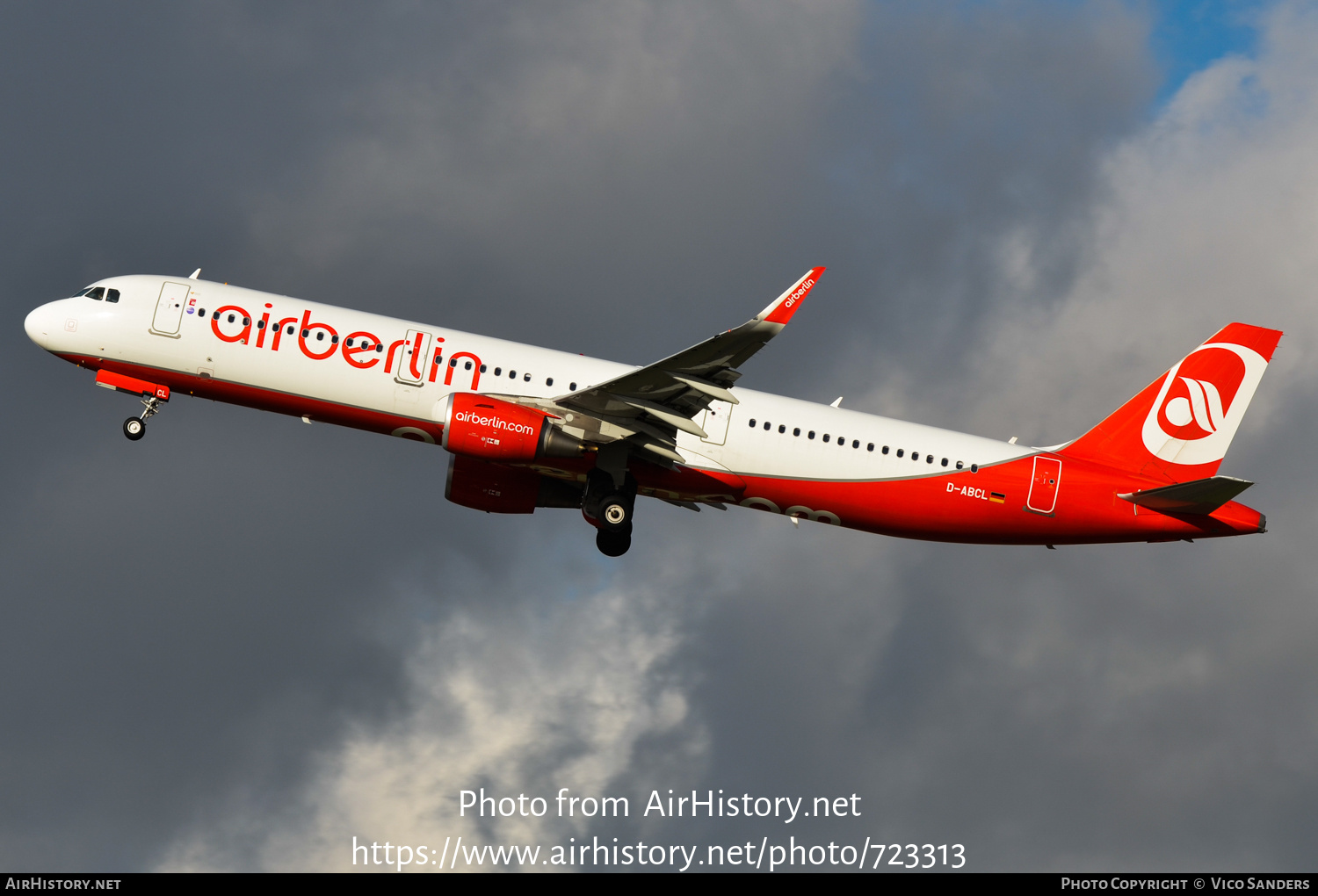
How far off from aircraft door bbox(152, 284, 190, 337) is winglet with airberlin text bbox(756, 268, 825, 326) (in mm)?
16846

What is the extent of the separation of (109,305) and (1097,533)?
29471mm

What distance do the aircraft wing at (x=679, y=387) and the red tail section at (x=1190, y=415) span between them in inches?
494

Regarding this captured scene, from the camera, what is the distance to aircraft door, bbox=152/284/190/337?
3569cm

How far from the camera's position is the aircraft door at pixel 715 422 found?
119 feet

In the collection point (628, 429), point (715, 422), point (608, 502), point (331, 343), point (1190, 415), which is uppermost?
point (1190, 415)

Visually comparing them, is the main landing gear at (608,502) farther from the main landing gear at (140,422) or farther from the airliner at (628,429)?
the main landing gear at (140,422)

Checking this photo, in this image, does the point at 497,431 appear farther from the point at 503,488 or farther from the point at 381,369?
the point at 503,488

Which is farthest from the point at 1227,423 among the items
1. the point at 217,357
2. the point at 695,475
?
the point at 217,357

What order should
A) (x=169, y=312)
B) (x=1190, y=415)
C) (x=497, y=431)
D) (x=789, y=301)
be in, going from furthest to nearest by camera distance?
(x=1190, y=415), (x=169, y=312), (x=497, y=431), (x=789, y=301)

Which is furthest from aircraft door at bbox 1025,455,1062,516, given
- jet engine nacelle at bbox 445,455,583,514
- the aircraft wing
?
jet engine nacelle at bbox 445,455,583,514

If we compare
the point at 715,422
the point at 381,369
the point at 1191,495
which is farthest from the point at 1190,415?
the point at 381,369

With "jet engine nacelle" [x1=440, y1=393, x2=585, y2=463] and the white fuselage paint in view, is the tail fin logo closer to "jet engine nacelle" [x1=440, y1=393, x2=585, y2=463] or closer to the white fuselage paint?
the white fuselage paint

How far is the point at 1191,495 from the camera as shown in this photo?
118 feet

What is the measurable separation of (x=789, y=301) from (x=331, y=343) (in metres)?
13.2
